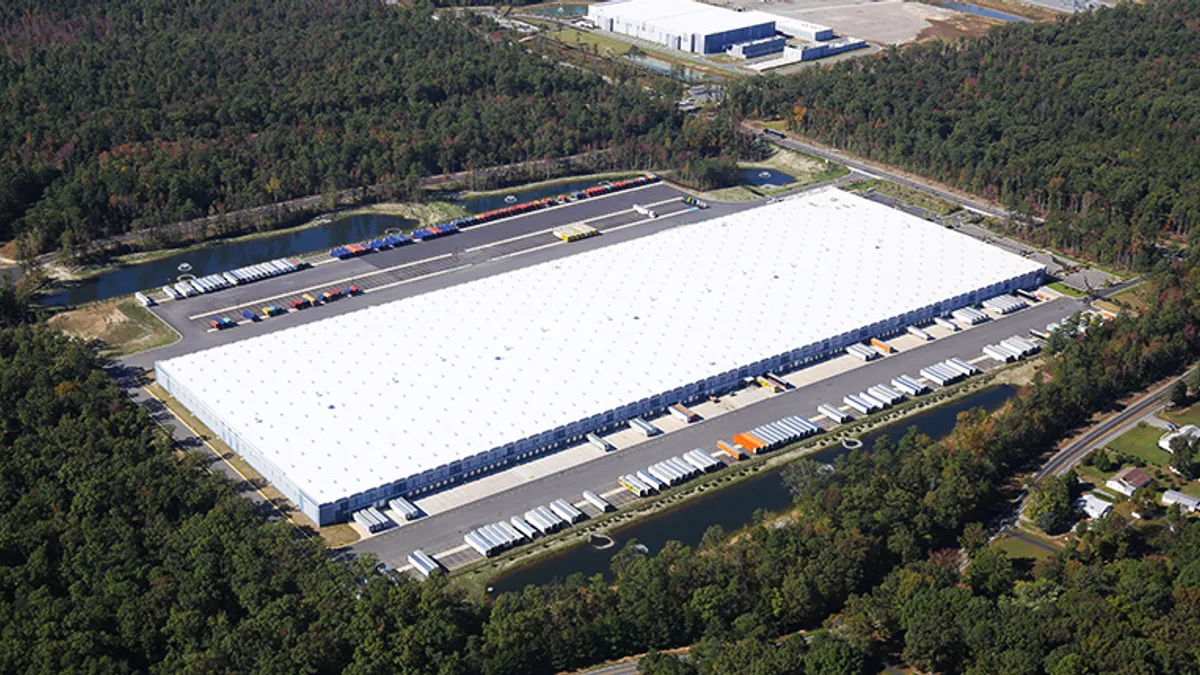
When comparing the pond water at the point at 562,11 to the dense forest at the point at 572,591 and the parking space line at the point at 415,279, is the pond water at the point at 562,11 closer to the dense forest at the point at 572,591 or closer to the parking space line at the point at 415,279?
the parking space line at the point at 415,279

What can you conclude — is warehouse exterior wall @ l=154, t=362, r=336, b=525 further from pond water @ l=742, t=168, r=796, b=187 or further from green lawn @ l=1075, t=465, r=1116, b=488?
pond water @ l=742, t=168, r=796, b=187

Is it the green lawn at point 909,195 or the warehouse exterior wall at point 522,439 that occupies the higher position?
the warehouse exterior wall at point 522,439

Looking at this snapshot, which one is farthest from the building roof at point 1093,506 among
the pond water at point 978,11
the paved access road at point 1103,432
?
the pond water at point 978,11

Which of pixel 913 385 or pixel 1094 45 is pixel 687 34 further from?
pixel 913 385

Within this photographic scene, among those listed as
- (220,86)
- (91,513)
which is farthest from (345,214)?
(91,513)

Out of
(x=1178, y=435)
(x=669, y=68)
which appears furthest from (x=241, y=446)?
(x=669, y=68)

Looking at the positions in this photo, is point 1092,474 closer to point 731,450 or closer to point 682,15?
point 731,450

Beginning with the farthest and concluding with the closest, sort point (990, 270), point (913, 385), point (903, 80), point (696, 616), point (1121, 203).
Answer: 1. point (903, 80)
2. point (1121, 203)
3. point (990, 270)
4. point (913, 385)
5. point (696, 616)
